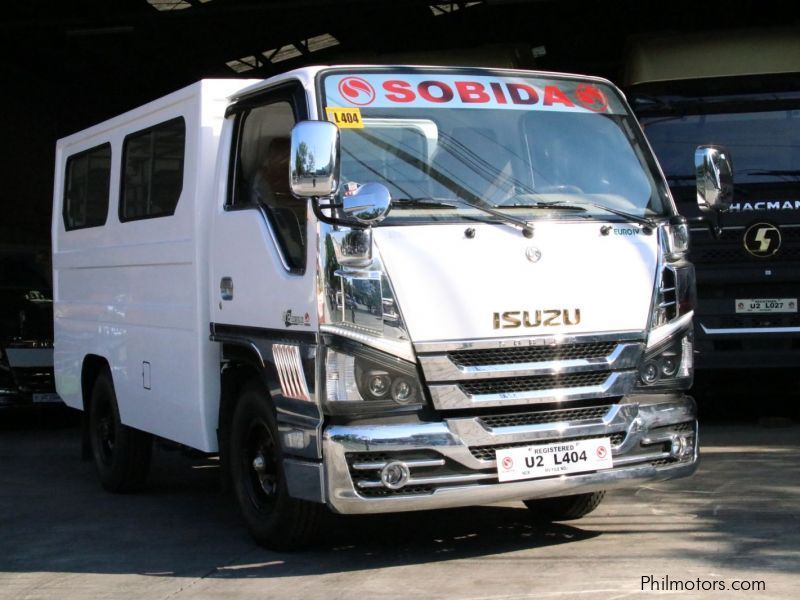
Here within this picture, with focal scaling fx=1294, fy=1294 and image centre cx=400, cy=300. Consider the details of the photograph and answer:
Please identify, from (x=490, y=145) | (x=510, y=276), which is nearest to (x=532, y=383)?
(x=510, y=276)

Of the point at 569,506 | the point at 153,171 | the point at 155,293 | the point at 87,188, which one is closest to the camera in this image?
the point at 569,506

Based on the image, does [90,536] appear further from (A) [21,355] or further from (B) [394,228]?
(A) [21,355]

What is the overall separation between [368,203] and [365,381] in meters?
0.80

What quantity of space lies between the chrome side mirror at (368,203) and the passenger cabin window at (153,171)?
1972 mm

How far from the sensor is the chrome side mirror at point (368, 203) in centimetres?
575

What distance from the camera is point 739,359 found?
35.3ft

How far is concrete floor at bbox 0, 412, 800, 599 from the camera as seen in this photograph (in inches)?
230

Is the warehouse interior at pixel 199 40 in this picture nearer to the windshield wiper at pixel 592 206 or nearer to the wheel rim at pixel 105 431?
the wheel rim at pixel 105 431

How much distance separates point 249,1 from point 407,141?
14.6m

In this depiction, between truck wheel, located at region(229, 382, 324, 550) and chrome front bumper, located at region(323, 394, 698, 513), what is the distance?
542mm

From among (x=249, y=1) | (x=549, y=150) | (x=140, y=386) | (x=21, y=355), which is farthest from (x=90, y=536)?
(x=249, y=1)

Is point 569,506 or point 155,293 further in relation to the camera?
point 155,293

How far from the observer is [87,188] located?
9.42m

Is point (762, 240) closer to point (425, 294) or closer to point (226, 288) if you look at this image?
point (226, 288)
